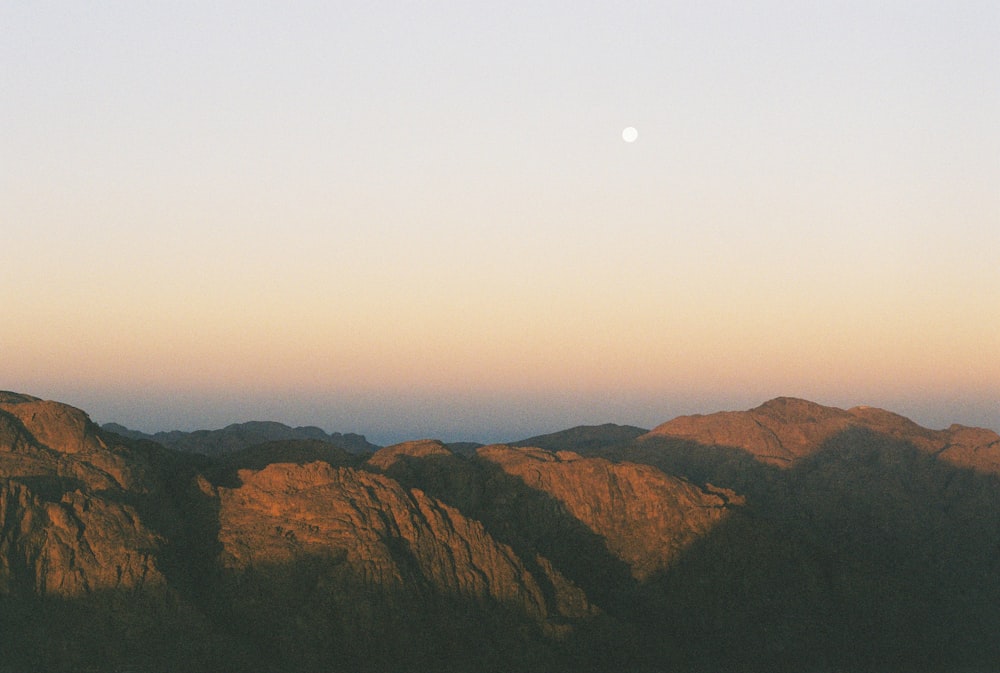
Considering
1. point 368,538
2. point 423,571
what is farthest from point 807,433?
point 368,538

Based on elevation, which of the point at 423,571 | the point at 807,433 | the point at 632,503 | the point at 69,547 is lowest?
the point at 423,571

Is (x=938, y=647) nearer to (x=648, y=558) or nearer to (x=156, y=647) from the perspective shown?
(x=648, y=558)

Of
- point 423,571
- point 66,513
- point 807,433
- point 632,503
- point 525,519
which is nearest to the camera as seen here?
point 66,513

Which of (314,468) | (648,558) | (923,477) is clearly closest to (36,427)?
(314,468)

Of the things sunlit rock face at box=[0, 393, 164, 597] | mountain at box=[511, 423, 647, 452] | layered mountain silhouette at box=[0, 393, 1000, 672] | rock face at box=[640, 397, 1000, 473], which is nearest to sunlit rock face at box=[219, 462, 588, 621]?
layered mountain silhouette at box=[0, 393, 1000, 672]

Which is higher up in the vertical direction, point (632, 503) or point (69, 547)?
point (632, 503)

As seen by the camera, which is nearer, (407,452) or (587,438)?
(407,452)

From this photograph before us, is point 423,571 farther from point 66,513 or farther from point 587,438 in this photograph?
point 587,438

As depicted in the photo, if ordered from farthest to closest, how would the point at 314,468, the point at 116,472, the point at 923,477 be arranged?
the point at 923,477 < the point at 314,468 < the point at 116,472
